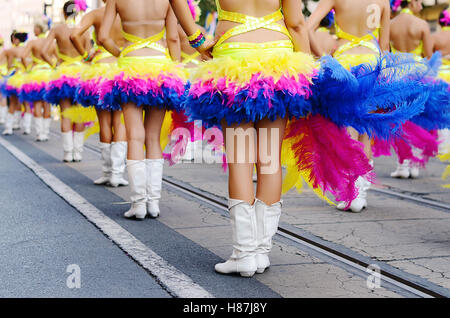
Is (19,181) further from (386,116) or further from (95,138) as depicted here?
(95,138)

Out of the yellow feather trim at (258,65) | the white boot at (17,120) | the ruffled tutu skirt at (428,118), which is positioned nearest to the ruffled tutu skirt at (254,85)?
the yellow feather trim at (258,65)

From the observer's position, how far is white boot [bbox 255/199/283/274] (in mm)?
4090

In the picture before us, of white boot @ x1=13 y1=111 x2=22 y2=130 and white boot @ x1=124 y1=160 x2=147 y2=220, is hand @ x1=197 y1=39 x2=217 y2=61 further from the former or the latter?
white boot @ x1=13 y1=111 x2=22 y2=130

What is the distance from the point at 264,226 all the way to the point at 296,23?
1.16 meters

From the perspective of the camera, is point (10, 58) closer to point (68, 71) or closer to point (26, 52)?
point (26, 52)

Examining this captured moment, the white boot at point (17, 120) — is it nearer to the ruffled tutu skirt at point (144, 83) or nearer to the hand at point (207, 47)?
the ruffled tutu skirt at point (144, 83)

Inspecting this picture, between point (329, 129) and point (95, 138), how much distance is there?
1129 cm

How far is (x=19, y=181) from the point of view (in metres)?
8.02

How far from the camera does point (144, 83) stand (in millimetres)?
5754

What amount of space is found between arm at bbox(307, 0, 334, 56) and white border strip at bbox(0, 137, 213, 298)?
2.03m

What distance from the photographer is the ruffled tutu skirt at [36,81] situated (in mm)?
12875

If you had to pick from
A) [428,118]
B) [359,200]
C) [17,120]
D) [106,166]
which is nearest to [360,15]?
[428,118]

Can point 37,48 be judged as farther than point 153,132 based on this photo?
Yes

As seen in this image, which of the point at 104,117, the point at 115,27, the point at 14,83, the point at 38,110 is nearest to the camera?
the point at 115,27
